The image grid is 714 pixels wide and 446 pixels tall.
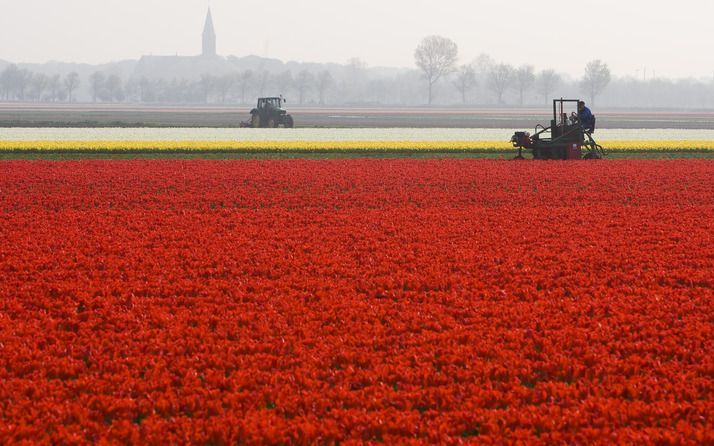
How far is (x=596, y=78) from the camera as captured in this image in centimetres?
14075

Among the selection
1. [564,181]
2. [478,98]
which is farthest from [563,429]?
[478,98]

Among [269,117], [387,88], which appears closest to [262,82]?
[387,88]

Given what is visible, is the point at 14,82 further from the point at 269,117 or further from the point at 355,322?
the point at 355,322

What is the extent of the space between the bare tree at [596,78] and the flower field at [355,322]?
429 ft

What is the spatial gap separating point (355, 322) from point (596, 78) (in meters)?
141

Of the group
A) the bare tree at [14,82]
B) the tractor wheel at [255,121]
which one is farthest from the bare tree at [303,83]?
the tractor wheel at [255,121]

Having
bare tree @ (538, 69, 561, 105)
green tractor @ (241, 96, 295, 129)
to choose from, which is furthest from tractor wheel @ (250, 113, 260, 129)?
bare tree @ (538, 69, 561, 105)

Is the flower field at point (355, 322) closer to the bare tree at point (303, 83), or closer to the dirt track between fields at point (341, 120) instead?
the dirt track between fields at point (341, 120)

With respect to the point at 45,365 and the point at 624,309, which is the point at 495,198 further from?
the point at 45,365

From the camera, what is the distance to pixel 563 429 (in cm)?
568

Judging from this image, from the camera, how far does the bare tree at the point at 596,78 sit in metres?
140

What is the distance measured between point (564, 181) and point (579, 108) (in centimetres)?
706

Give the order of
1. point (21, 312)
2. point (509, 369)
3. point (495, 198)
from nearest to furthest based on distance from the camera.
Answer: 1. point (509, 369)
2. point (21, 312)
3. point (495, 198)

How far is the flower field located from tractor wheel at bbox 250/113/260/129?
3016cm
